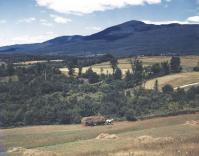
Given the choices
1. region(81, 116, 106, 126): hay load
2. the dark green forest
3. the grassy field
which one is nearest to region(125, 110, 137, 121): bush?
the dark green forest

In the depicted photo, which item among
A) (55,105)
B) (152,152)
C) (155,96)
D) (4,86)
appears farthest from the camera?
(4,86)

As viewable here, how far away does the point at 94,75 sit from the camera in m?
195

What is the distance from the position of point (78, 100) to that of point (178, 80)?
51.7 metres

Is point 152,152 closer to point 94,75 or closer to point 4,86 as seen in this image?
point 4,86

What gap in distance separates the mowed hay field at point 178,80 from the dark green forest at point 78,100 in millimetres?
5539

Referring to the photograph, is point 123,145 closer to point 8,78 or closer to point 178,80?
point 178,80

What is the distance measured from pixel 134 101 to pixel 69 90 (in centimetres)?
3463

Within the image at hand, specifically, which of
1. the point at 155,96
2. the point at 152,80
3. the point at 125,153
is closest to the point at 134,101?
the point at 155,96

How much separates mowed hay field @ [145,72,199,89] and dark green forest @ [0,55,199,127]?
554cm

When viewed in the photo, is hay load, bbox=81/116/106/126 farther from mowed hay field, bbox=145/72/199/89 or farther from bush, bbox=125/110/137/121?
mowed hay field, bbox=145/72/199/89

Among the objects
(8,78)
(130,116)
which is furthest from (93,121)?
(8,78)

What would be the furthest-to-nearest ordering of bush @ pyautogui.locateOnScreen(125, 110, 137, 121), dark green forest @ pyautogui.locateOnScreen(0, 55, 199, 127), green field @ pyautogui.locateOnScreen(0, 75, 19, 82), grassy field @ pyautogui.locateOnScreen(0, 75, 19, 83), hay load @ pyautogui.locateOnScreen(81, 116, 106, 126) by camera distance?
1. green field @ pyautogui.locateOnScreen(0, 75, 19, 82)
2. grassy field @ pyautogui.locateOnScreen(0, 75, 19, 83)
3. dark green forest @ pyautogui.locateOnScreen(0, 55, 199, 127)
4. bush @ pyautogui.locateOnScreen(125, 110, 137, 121)
5. hay load @ pyautogui.locateOnScreen(81, 116, 106, 126)

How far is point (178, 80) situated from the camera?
18375cm

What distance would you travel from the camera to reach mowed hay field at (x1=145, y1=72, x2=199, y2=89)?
579 ft
